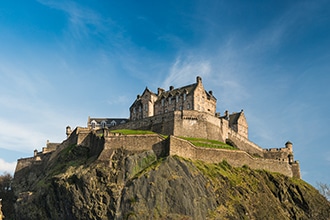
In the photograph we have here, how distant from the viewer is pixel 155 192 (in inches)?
1863

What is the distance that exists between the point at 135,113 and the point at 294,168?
30.5m

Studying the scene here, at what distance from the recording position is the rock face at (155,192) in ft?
154

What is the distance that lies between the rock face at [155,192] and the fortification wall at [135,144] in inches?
32.9

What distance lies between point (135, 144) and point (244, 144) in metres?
26.4

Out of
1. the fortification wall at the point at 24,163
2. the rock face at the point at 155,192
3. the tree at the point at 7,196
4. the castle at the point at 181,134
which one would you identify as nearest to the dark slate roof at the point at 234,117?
the castle at the point at 181,134

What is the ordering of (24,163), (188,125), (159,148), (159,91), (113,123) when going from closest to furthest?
1. (159,148)
2. (188,125)
3. (24,163)
4. (159,91)
5. (113,123)

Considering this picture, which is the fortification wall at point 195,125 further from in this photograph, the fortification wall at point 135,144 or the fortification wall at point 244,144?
the fortification wall at point 135,144

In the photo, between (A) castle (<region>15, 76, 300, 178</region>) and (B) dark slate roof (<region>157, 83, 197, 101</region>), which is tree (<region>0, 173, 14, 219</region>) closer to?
(A) castle (<region>15, 76, 300, 178</region>)

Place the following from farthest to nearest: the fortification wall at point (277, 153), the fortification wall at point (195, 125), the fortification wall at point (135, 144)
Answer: the fortification wall at point (277, 153)
the fortification wall at point (195, 125)
the fortification wall at point (135, 144)

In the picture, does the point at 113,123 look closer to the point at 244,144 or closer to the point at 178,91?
the point at 178,91

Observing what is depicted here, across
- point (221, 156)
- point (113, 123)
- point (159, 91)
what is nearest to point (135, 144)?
point (221, 156)

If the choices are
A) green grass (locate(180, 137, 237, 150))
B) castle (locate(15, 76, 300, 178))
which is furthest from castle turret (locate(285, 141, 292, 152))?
green grass (locate(180, 137, 237, 150))

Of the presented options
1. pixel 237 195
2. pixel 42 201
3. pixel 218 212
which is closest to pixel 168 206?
pixel 218 212

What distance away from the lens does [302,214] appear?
57438mm
